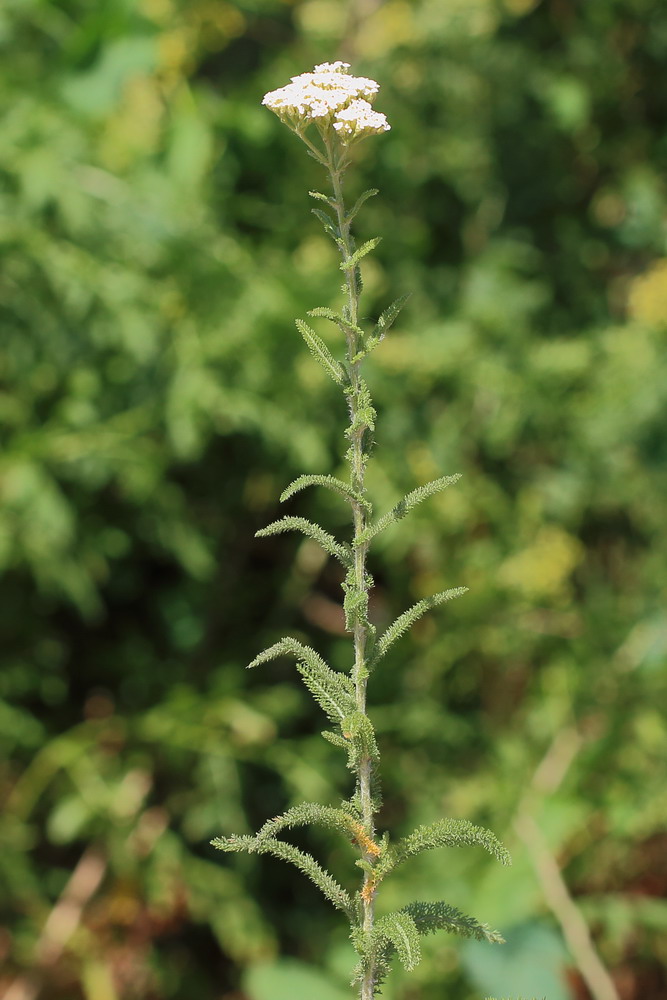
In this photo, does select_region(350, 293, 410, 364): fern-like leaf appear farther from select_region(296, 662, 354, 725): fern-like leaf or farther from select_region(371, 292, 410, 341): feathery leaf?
→ select_region(296, 662, 354, 725): fern-like leaf

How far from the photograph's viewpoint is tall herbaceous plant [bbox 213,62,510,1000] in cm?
75

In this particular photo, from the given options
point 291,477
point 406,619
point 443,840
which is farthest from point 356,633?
point 291,477

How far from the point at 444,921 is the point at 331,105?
0.60 meters

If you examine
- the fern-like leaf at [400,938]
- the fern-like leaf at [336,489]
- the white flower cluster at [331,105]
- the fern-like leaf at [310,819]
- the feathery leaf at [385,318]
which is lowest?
the fern-like leaf at [400,938]

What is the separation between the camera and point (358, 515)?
76 cm

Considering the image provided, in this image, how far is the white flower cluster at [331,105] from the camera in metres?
0.77

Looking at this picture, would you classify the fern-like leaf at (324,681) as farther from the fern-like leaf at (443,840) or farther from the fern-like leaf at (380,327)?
the fern-like leaf at (380,327)

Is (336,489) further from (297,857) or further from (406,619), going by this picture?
(297,857)

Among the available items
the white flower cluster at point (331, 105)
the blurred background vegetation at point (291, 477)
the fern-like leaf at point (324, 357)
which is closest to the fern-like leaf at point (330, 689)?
the fern-like leaf at point (324, 357)

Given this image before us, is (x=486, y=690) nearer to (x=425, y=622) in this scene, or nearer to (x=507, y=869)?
(x=425, y=622)

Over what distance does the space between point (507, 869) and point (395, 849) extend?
1769 millimetres

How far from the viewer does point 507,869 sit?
245cm

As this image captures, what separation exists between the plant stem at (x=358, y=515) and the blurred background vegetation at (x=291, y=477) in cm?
159

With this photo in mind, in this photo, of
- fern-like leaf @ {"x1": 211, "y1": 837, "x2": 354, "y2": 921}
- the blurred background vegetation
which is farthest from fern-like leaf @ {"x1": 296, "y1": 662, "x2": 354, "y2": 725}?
the blurred background vegetation
